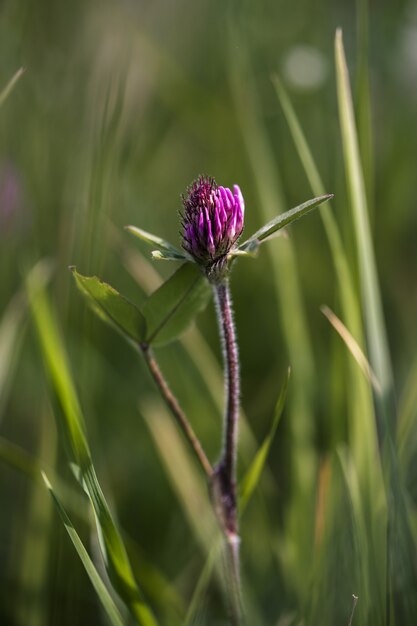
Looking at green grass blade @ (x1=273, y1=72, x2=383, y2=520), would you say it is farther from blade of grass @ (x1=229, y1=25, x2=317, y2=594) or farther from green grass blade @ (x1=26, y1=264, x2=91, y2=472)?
green grass blade @ (x1=26, y1=264, x2=91, y2=472)

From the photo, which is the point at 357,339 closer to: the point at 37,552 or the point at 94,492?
the point at 94,492

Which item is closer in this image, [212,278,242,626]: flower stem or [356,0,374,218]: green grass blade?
[212,278,242,626]: flower stem

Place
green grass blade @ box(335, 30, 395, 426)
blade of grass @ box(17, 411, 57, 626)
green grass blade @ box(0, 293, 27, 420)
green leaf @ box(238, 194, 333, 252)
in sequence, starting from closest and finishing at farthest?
1. green leaf @ box(238, 194, 333, 252)
2. green grass blade @ box(335, 30, 395, 426)
3. blade of grass @ box(17, 411, 57, 626)
4. green grass blade @ box(0, 293, 27, 420)

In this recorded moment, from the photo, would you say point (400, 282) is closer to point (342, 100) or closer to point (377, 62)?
point (342, 100)

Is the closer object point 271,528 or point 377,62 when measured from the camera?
point 271,528

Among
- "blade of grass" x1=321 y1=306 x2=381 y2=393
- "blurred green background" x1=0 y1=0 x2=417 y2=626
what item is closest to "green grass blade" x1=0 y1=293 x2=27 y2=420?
"blurred green background" x1=0 y1=0 x2=417 y2=626

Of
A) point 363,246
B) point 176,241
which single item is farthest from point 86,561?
point 176,241

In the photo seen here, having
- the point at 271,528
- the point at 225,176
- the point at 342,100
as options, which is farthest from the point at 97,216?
the point at 225,176
